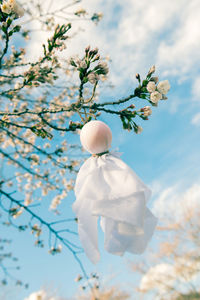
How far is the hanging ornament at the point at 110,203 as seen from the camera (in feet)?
3.50

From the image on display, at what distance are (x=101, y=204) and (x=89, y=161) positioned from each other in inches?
12.0

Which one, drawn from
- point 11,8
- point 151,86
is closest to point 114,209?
point 151,86

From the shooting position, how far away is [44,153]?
373cm

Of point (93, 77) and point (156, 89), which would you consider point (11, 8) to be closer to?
point (93, 77)

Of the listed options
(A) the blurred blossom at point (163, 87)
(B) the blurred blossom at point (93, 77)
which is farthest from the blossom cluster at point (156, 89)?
(B) the blurred blossom at point (93, 77)

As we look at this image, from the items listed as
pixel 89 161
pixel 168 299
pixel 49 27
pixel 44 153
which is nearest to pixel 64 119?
pixel 49 27

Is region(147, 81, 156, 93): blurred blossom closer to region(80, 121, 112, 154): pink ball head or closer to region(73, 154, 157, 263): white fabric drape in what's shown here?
region(80, 121, 112, 154): pink ball head

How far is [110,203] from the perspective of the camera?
1.08m

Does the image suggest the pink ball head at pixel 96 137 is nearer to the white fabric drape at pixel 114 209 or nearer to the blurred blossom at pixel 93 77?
the white fabric drape at pixel 114 209

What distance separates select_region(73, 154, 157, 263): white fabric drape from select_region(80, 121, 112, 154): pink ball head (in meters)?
0.09

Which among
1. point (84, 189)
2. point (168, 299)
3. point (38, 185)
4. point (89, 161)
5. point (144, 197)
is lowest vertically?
point (168, 299)

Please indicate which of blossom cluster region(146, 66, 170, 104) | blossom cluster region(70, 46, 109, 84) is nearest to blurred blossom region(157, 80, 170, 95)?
blossom cluster region(146, 66, 170, 104)

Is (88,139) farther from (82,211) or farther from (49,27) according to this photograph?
(49,27)

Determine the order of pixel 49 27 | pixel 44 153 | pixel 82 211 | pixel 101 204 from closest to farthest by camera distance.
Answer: pixel 101 204 < pixel 82 211 < pixel 44 153 < pixel 49 27
